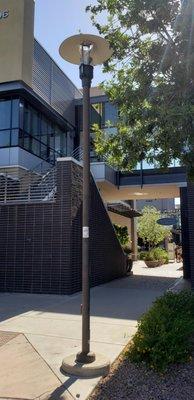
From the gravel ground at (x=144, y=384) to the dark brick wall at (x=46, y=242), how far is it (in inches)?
265

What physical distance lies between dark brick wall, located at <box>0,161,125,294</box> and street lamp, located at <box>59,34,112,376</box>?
628 centimetres

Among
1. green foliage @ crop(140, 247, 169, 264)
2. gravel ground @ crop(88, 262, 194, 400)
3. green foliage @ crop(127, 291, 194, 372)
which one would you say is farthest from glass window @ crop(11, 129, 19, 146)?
green foliage @ crop(140, 247, 169, 264)

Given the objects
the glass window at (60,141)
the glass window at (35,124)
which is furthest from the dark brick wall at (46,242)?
the glass window at (60,141)

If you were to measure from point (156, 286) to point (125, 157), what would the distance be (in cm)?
872

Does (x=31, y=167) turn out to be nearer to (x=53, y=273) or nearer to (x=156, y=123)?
(x=53, y=273)

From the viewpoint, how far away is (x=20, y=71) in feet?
53.5

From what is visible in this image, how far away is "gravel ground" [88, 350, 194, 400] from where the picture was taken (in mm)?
4422

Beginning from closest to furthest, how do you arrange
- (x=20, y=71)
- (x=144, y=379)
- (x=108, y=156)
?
1. (x=144, y=379)
2. (x=108, y=156)
3. (x=20, y=71)

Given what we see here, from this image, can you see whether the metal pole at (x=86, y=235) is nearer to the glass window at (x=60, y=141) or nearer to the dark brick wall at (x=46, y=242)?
the dark brick wall at (x=46, y=242)

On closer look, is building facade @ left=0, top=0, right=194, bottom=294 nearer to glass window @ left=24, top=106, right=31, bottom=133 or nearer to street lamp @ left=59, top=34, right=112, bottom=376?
glass window @ left=24, top=106, right=31, bottom=133

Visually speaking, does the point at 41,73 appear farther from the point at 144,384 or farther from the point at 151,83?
the point at 144,384

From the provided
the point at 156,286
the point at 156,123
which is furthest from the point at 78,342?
the point at 156,286

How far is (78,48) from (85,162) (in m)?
1.56

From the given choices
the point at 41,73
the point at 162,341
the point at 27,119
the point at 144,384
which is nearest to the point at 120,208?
the point at 41,73
